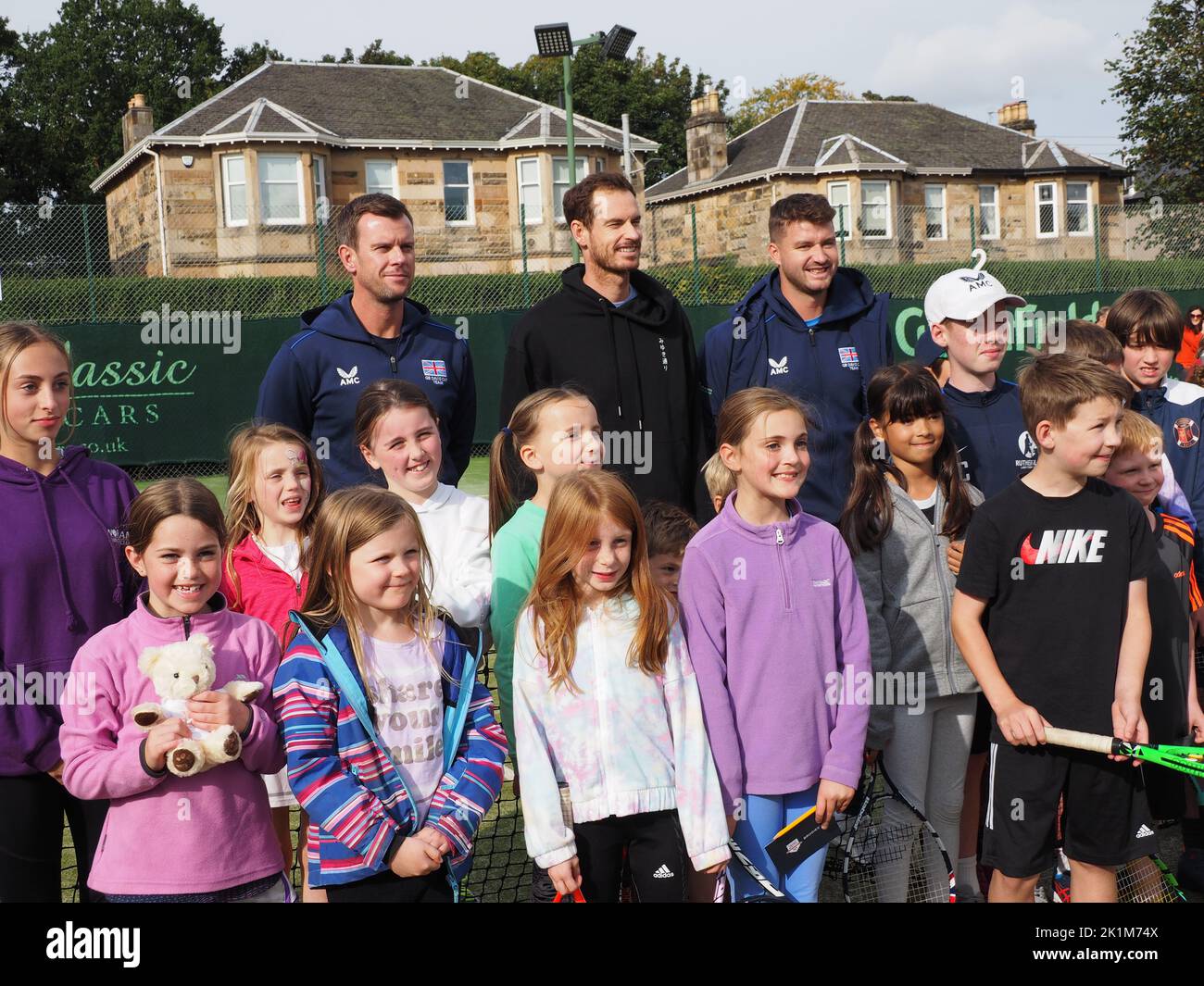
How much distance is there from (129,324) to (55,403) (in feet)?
40.4

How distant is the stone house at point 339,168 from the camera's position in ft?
101

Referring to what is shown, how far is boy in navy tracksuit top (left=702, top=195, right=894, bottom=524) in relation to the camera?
4867 mm

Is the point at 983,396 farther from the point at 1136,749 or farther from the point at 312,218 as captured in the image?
the point at 312,218

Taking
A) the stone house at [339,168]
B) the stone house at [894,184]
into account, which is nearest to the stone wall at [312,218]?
the stone house at [339,168]

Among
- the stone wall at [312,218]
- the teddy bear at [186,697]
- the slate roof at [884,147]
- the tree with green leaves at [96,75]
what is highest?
the tree with green leaves at [96,75]

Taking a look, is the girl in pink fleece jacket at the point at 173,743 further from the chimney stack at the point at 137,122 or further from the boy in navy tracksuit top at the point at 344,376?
the chimney stack at the point at 137,122

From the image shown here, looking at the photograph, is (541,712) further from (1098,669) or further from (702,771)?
(1098,669)

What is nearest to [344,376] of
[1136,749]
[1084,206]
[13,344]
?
[13,344]

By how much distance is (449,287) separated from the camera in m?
23.4

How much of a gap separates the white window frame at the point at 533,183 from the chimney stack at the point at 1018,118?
19.8 metres

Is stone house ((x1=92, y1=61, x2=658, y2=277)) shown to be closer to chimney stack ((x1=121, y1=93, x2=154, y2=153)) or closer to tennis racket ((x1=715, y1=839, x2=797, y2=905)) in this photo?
chimney stack ((x1=121, y1=93, x2=154, y2=153))

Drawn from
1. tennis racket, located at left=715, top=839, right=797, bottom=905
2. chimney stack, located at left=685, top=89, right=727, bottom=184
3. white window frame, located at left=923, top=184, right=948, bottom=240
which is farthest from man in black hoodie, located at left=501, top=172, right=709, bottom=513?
chimney stack, located at left=685, top=89, right=727, bottom=184

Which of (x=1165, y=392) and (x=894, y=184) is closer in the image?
(x=1165, y=392)

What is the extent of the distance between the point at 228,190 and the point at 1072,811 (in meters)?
30.7
